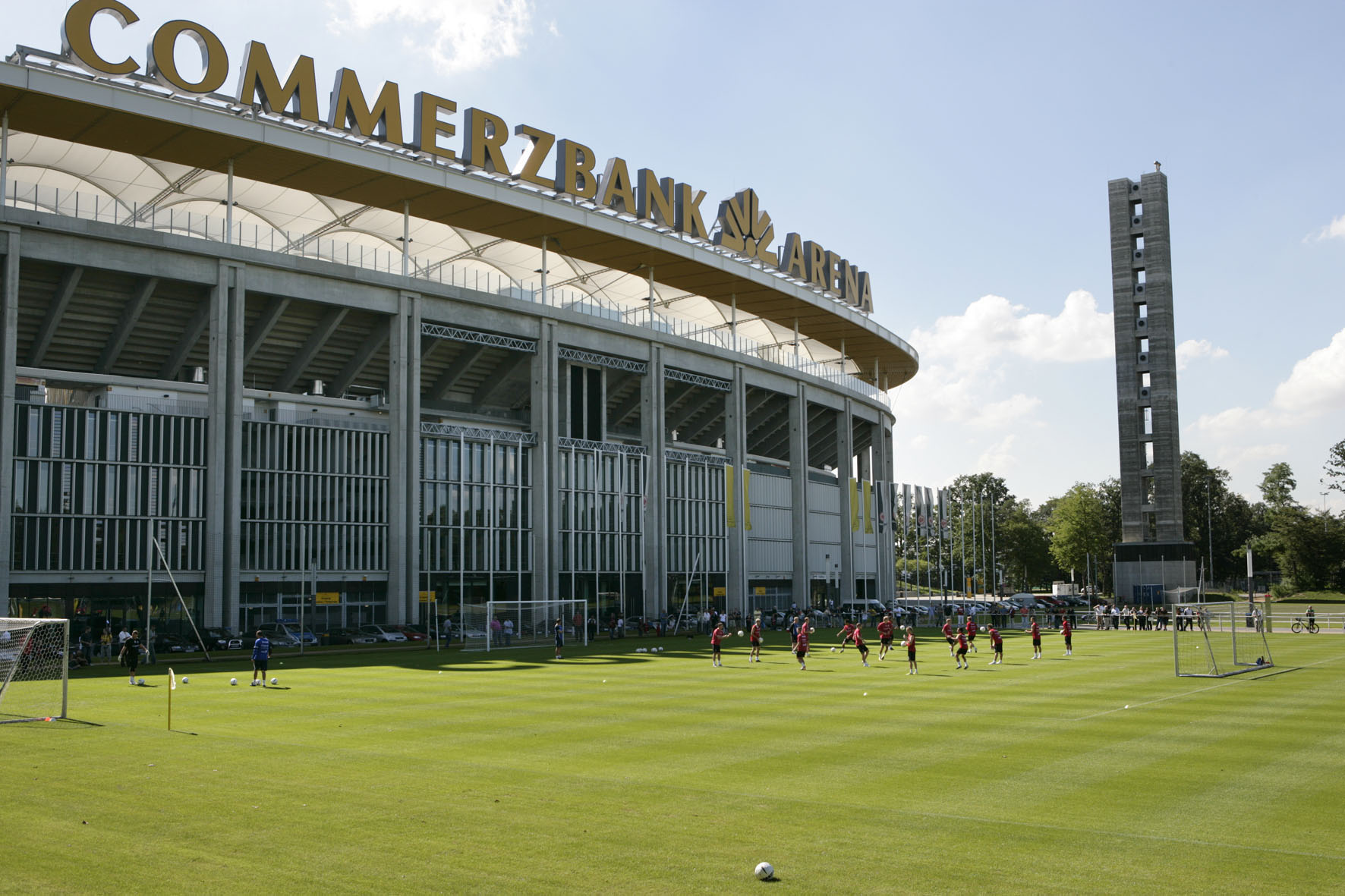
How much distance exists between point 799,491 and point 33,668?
2567 inches

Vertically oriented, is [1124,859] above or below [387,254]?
below

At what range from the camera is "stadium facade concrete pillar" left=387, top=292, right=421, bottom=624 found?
58.5m

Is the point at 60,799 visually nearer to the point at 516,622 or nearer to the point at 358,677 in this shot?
the point at 358,677

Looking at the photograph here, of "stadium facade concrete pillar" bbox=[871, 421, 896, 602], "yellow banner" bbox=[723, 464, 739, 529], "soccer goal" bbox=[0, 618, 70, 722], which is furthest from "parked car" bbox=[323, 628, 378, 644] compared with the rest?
"stadium facade concrete pillar" bbox=[871, 421, 896, 602]

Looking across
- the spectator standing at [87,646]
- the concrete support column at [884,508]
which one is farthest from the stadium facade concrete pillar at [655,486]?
the spectator standing at [87,646]

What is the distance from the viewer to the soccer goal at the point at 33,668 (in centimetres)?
2336

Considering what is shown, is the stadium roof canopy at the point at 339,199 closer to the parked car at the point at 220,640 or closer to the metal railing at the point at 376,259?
the metal railing at the point at 376,259

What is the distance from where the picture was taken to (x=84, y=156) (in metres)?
53.1

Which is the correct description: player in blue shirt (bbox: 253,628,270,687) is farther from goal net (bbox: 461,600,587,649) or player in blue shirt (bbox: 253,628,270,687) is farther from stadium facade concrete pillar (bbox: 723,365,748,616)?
stadium facade concrete pillar (bbox: 723,365,748,616)

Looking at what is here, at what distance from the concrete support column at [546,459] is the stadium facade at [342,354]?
6.4 inches

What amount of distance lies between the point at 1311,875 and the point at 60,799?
48.4ft

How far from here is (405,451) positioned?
59.2m

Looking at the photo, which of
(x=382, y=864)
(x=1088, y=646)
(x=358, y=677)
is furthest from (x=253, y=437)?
(x=382, y=864)

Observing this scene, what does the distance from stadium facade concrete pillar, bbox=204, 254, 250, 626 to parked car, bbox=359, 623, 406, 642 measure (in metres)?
6.15
